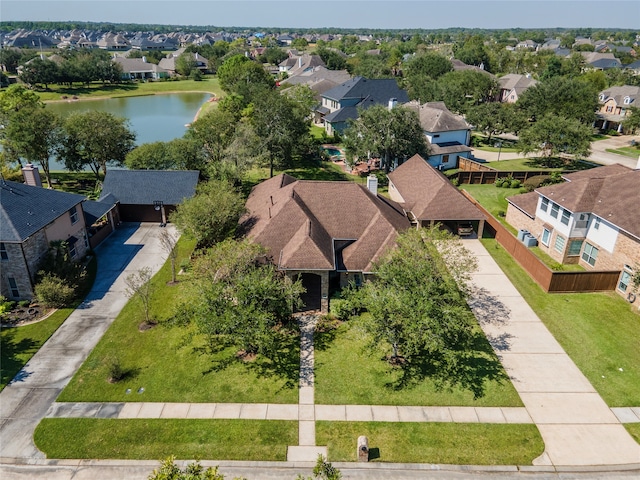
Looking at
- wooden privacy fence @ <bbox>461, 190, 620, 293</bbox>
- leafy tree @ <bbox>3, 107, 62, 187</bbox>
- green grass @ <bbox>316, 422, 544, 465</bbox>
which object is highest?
leafy tree @ <bbox>3, 107, 62, 187</bbox>

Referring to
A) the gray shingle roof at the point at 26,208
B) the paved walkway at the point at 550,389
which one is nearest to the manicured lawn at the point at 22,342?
the gray shingle roof at the point at 26,208


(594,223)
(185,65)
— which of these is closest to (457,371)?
(594,223)

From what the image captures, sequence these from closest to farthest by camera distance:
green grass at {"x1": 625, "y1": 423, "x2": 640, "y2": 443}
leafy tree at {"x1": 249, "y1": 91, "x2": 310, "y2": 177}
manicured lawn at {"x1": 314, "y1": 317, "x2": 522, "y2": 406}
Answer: green grass at {"x1": 625, "y1": 423, "x2": 640, "y2": 443} < manicured lawn at {"x1": 314, "y1": 317, "x2": 522, "y2": 406} < leafy tree at {"x1": 249, "y1": 91, "x2": 310, "y2": 177}

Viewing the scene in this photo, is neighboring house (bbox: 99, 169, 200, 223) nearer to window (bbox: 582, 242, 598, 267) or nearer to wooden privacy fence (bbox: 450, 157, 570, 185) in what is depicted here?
wooden privacy fence (bbox: 450, 157, 570, 185)

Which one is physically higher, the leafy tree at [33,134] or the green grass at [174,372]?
the leafy tree at [33,134]

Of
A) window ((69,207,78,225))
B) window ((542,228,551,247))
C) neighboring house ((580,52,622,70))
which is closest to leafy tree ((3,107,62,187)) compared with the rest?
window ((69,207,78,225))

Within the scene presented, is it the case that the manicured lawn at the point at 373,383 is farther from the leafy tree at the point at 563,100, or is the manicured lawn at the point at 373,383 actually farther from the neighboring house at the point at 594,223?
the leafy tree at the point at 563,100

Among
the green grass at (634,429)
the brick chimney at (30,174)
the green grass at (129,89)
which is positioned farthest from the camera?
the green grass at (129,89)
